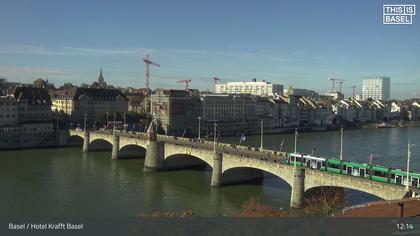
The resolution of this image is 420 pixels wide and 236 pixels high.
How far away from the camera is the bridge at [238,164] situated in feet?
104

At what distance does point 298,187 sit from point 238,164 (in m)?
8.17

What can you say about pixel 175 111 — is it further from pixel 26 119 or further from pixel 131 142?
pixel 131 142

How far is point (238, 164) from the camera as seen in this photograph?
137ft

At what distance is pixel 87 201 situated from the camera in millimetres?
37531

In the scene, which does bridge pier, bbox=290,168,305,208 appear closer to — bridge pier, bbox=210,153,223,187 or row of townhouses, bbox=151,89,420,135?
bridge pier, bbox=210,153,223,187

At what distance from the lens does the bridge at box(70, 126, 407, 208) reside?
104 ft

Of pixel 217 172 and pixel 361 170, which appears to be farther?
pixel 217 172

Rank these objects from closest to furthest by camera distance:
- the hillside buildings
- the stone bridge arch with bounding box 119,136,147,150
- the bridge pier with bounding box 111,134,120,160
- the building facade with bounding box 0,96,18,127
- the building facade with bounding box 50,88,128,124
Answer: the stone bridge arch with bounding box 119,136,147,150
the bridge pier with bounding box 111,134,120,160
the hillside buildings
the building facade with bounding box 0,96,18,127
the building facade with bounding box 50,88,128,124

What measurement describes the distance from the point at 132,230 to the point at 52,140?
6188cm

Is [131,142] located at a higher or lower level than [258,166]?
higher

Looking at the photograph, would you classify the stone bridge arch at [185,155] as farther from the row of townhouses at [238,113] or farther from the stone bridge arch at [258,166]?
the row of townhouses at [238,113]

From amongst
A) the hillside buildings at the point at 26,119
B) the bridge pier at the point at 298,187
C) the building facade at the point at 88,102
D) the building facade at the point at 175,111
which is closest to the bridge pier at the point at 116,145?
the hillside buildings at the point at 26,119

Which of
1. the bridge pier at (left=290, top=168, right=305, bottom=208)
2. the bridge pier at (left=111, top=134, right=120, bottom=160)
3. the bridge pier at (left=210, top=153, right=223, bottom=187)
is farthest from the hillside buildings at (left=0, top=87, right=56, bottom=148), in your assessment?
the bridge pier at (left=290, top=168, right=305, bottom=208)

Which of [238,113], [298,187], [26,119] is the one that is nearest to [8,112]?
[26,119]
